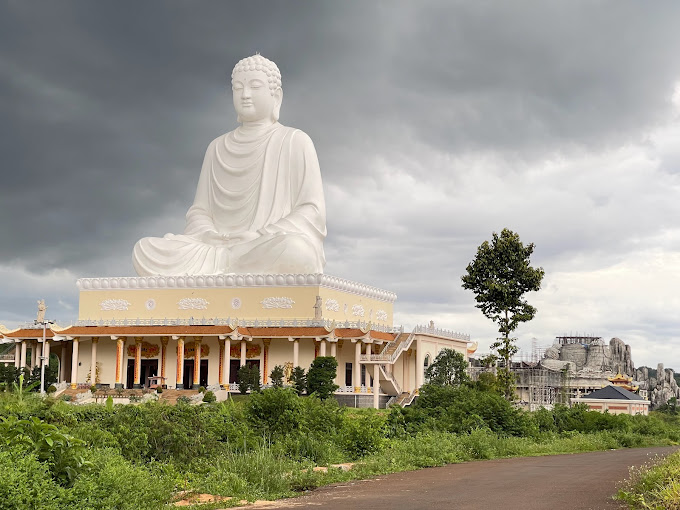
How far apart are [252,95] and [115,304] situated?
12.9 meters

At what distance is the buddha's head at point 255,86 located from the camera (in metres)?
44.0

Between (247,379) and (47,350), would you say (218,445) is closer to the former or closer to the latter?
(247,379)

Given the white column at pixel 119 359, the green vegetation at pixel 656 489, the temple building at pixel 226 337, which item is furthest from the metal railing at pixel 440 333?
the green vegetation at pixel 656 489

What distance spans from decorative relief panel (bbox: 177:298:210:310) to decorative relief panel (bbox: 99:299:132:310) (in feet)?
9.42

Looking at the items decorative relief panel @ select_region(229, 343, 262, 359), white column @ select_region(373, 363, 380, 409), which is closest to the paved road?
white column @ select_region(373, 363, 380, 409)

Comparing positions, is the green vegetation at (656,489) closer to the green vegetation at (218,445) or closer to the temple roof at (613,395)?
the green vegetation at (218,445)

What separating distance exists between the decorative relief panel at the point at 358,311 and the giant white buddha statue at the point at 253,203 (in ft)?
10.1

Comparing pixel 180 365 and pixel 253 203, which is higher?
pixel 253 203

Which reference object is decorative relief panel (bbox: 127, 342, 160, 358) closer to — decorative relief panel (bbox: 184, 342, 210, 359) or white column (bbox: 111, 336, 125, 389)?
white column (bbox: 111, 336, 125, 389)

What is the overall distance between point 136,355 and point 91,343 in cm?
255

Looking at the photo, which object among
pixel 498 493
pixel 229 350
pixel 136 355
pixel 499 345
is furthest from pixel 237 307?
pixel 498 493

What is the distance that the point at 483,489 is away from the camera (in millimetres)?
12055

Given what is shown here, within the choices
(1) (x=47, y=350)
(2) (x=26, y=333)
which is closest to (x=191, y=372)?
(1) (x=47, y=350)

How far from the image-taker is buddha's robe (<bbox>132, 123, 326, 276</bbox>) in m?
40.4
